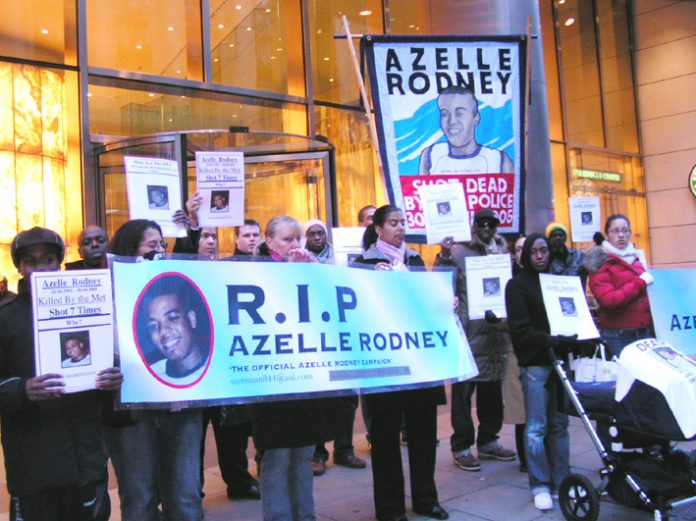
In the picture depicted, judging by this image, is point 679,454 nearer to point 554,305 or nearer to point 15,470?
point 554,305

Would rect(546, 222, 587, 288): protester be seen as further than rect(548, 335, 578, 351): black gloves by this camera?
Yes

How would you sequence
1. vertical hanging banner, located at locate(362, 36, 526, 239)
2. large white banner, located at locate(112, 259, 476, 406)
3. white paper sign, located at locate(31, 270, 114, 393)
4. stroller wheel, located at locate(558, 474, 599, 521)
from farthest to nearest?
vertical hanging banner, located at locate(362, 36, 526, 239) < stroller wheel, located at locate(558, 474, 599, 521) < large white banner, located at locate(112, 259, 476, 406) < white paper sign, located at locate(31, 270, 114, 393)

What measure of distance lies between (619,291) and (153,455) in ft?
13.1

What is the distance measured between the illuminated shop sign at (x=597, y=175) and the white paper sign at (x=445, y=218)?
1188cm

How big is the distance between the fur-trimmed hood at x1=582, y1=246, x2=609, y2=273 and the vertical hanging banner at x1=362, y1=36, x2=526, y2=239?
0.85 meters

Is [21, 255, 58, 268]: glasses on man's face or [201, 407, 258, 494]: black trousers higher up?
[21, 255, 58, 268]: glasses on man's face

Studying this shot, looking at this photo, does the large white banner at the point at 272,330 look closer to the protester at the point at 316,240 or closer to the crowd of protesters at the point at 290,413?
the crowd of protesters at the point at 290,413

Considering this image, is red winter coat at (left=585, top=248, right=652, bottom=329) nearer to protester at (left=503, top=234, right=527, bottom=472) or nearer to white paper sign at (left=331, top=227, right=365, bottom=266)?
protester at (left=503, top=234, right=527, bottom=472)

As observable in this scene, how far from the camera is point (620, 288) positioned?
5934 millimetres

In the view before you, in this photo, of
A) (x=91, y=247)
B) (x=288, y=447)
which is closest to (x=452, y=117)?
(x=91, y=247)

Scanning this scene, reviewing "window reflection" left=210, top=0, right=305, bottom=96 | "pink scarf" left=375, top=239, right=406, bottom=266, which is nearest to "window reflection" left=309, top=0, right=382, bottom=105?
"window reflection" left=210, top=0, right=305, bottom=96

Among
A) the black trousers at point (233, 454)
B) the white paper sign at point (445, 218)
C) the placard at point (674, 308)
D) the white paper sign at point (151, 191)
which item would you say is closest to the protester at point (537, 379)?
the white paper sign at point (445, 218)

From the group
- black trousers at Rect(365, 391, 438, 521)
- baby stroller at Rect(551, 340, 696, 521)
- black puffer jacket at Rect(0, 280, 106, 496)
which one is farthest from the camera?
black trousers at Rect(365, 391, 438, 521)

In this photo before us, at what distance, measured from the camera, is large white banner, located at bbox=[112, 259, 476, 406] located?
349cm
